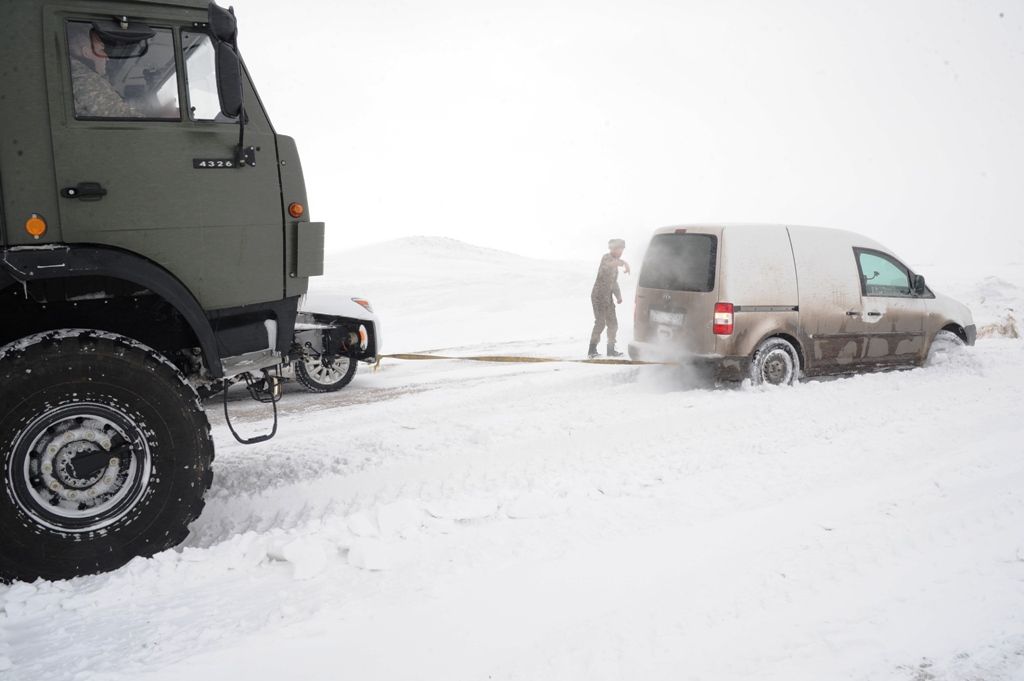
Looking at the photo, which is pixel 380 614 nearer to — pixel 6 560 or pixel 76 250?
pixel 6 560

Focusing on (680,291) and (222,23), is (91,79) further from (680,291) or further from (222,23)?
(680,291)

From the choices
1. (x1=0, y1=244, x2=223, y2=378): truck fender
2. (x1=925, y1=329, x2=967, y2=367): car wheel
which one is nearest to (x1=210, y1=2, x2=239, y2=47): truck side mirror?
(x1=0, y1=244, x2=223, y2=378): truck fender

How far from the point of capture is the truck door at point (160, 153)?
3309 mm

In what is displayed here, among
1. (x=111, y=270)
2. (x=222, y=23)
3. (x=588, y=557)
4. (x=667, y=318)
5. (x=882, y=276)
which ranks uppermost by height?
(x=222, y=23)

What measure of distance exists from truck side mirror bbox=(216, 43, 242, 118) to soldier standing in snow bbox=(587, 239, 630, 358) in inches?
305

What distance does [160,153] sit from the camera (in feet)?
11.4

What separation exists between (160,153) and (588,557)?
3.15 metres

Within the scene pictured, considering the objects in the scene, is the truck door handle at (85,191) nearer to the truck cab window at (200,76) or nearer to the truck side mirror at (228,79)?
the truck cab window at (200,76)

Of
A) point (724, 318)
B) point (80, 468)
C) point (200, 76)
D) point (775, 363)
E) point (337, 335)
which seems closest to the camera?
point (80, 468)

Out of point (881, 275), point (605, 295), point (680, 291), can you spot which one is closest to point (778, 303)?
point (680, 291)

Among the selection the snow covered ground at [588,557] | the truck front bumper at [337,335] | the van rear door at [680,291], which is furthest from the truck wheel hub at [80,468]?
the van rear door at [680,291]

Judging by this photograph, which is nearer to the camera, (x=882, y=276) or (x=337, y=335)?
(x=337, y=335)

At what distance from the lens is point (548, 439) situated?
5.51 metres

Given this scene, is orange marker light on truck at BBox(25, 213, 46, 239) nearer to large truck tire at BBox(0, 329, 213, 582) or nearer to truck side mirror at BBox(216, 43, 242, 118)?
large truck tire at BBox(0, 329, 213, 582)
